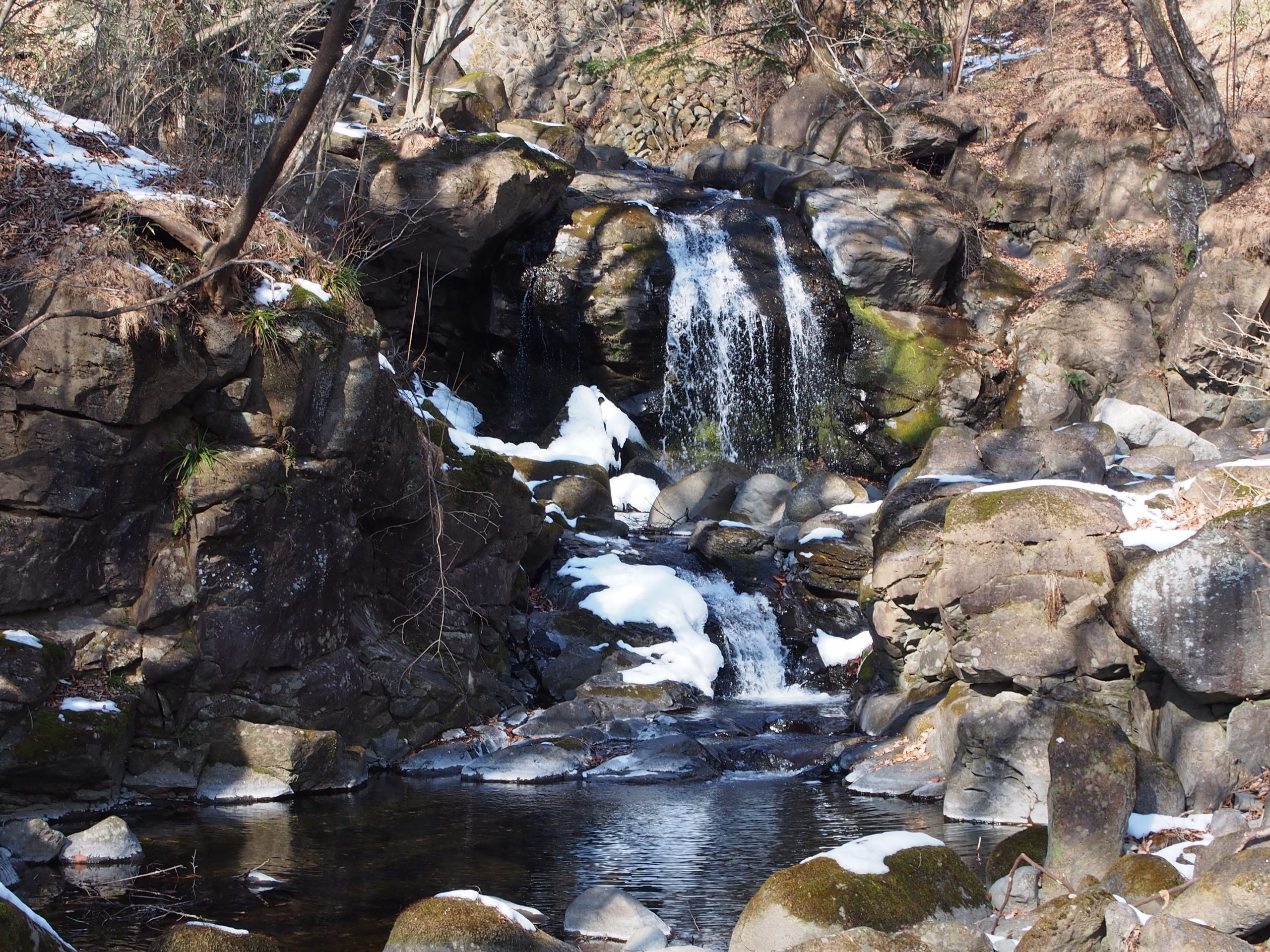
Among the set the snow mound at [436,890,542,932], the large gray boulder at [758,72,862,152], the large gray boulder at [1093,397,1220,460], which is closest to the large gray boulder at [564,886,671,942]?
the snow mound at [436,890,542,932]

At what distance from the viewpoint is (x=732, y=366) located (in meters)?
18.1

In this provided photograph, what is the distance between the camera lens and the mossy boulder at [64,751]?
7.67m

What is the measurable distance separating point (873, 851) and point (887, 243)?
14.6 meters

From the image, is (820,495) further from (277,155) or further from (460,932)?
(460,932)

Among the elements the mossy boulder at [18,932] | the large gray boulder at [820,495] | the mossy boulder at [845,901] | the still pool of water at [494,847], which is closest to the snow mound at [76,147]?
the still pool of water at [494,847]

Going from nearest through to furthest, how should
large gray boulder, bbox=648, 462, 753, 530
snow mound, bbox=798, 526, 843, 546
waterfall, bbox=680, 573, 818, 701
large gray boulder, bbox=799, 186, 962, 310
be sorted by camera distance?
waterfall, bbox=680, 573, 818, 701 < snow mound, bbox=798, 526, 843, 546 < large gray boulder, bbox=648, 462, 753, 530 < large gray boulder, bbox=799, 186, 962, 310

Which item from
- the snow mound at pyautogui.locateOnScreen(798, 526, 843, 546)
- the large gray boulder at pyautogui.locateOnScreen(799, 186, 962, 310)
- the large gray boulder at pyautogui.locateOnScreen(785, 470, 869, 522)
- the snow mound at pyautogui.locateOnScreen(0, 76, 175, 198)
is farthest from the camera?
the large gray boulder at pyautogui.locateOnScreen(799, 186, 962, 310)

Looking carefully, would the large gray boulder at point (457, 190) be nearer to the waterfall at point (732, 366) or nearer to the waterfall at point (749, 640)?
the waterfall at point (732, 366)

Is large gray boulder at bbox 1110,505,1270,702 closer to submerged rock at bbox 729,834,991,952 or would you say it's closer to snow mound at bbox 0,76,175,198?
submerged rock at bbox 729,834,991,952

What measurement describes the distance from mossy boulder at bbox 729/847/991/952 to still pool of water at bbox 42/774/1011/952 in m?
0.49

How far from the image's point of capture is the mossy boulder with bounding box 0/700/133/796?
767 centimetres

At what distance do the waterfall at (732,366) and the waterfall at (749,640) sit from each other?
4930 millimetres

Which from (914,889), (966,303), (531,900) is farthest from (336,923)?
(966,303)

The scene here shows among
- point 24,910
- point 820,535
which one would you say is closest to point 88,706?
point 24,910
